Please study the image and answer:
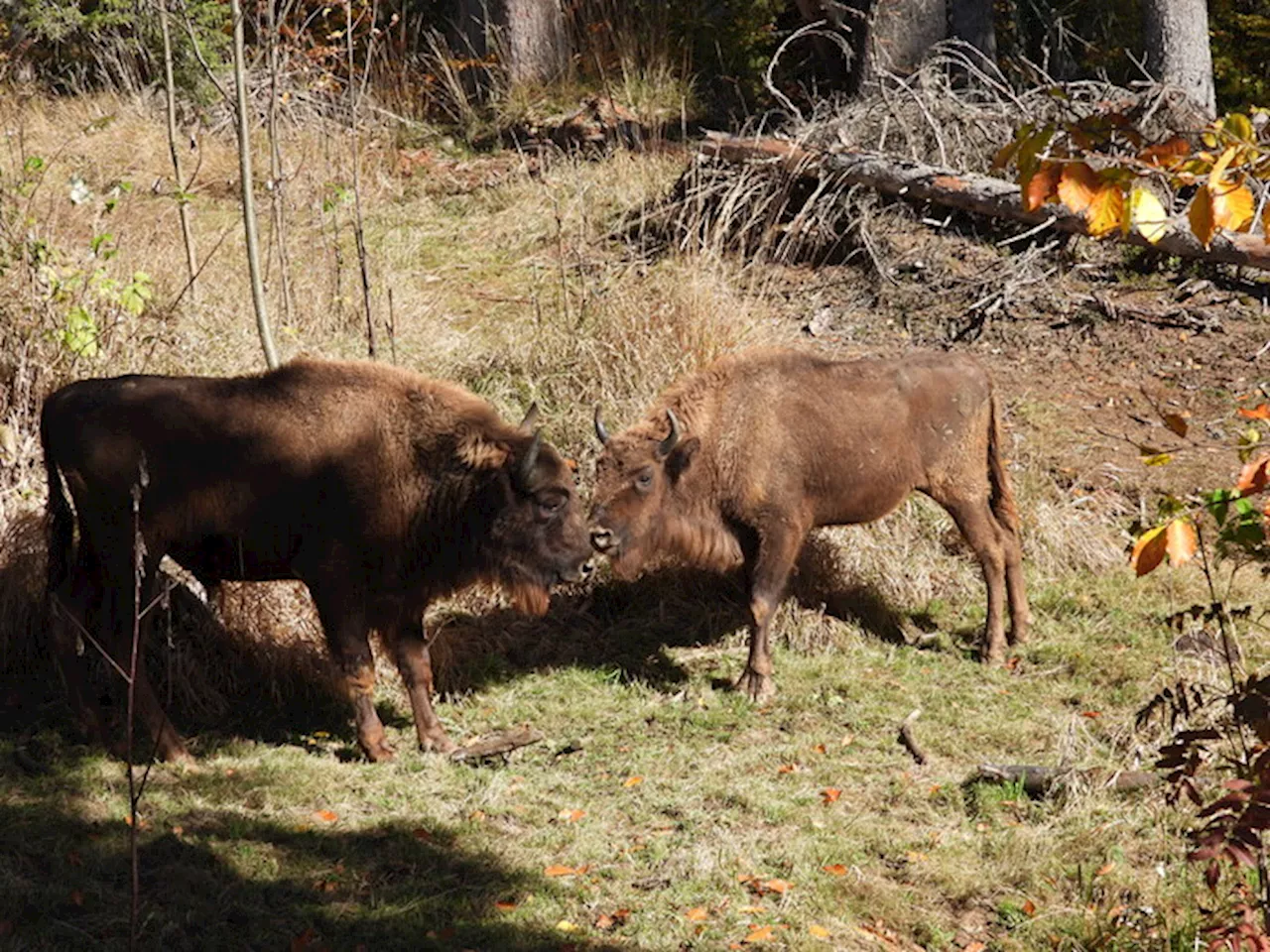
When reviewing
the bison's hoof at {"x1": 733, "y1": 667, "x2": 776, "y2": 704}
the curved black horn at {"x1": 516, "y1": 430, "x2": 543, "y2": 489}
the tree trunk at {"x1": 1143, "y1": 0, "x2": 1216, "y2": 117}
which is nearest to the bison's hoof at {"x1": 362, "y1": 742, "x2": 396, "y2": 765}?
the curved black horn at {"x1": 516, "y1": 430, "x2": 543, "y2": 489}

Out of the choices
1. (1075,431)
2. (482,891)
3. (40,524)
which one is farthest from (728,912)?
(1075,431)

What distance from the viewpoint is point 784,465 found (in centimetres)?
861

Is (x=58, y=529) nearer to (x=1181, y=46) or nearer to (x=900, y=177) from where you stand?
(x=900, y=177)

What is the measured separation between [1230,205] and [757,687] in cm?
521

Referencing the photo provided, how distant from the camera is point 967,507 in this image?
9.07 metres

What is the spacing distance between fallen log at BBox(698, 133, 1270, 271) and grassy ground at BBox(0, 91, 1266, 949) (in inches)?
19.5

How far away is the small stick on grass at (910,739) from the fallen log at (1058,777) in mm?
458

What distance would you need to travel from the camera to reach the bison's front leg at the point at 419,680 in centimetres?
773

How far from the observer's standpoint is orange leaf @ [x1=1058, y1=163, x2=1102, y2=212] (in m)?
3.71

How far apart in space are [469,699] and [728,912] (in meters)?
2.83

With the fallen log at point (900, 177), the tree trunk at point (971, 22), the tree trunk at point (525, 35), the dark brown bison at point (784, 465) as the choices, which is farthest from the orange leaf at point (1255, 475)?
the tree trunk at point (525, 35)

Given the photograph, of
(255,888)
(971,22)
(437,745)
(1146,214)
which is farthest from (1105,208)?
(971,22)

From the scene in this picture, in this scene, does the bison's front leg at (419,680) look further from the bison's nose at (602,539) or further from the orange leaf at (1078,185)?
the orange leaf at (1078,185)

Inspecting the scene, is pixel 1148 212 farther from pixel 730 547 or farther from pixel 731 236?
pixel 731 236
